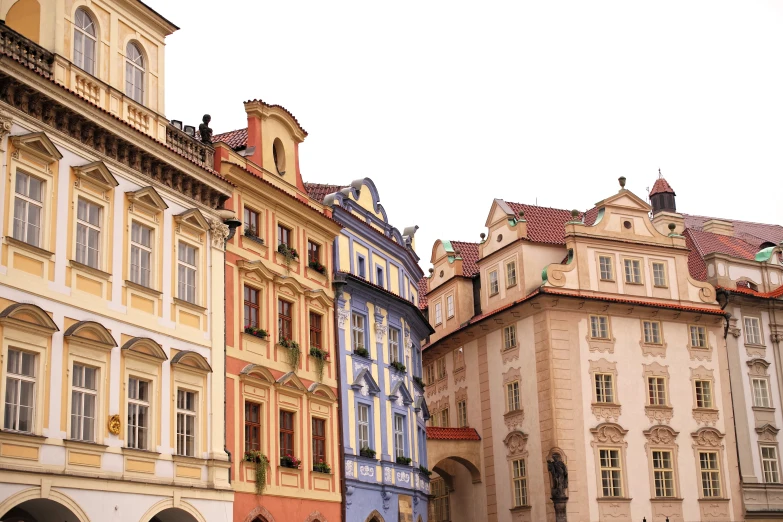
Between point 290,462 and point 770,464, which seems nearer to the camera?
point 290,462

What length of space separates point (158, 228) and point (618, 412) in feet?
92.0

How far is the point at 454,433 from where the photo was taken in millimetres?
52719

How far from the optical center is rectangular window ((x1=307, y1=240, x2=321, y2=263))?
124 feet

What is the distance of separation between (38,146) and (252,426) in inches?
464

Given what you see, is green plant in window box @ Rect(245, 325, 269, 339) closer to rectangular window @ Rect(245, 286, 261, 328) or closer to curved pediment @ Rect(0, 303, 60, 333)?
rectangular window @ Rect(245, 286, 261, 328)

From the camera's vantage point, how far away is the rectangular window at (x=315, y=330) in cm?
3722

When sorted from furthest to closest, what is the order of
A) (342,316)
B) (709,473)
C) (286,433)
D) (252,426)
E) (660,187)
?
(660,187), (709,473), (342,316), (286,433), (252,426)

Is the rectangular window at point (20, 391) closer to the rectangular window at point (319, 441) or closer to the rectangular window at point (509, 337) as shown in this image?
the rectangular window at point (319, 441)

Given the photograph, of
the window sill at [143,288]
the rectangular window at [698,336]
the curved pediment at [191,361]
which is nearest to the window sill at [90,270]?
the window sill at [143,288]

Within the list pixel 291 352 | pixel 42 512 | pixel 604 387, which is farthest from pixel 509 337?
pixel 42 512

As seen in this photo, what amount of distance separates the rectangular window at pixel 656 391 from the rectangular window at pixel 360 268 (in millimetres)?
16639

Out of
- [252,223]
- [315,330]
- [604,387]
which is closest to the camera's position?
[252,223]

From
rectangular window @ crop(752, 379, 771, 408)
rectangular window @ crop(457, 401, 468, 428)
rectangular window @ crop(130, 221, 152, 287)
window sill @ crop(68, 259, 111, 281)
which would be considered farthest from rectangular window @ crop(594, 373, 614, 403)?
window sill @ crop(68, 259, 111, 281)

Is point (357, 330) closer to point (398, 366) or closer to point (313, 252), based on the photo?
point (398, 366)
